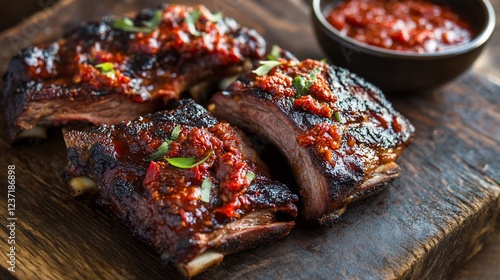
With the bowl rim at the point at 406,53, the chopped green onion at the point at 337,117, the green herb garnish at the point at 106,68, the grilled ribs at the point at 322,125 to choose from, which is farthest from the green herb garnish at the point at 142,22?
the chopped green onion at the point at 337,117

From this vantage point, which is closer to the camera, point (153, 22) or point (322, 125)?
point (322, 125)

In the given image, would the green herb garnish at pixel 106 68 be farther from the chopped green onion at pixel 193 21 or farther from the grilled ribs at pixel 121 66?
the chopped green onion at pixel 193 21

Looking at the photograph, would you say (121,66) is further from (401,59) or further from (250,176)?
(401,59)

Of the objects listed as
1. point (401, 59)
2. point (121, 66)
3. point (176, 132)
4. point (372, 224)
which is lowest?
point (372, 224)

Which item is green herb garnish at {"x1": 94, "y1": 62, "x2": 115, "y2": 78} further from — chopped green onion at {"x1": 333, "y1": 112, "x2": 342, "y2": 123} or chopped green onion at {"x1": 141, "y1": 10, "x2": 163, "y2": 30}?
chopped green onion at {"x1": 333, "y1": 112, "x2": 342, "y2": 123}

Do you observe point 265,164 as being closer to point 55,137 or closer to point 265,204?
point 265,204

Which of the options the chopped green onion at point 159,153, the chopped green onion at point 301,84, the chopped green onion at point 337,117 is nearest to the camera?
the chopped green onion at point 159,153

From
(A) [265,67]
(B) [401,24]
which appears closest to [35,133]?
(A) [265,67]
